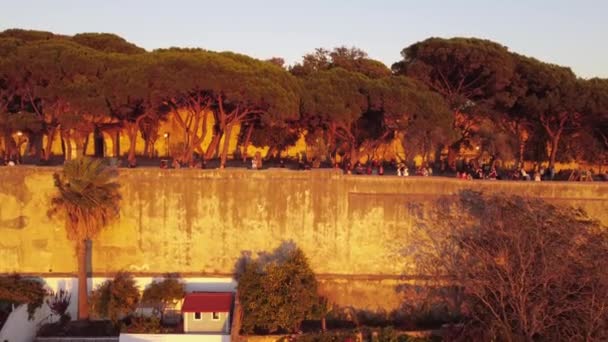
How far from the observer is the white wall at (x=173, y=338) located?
1570 cm

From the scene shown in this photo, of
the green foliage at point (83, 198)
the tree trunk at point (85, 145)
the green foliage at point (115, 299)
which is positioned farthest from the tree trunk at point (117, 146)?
the green foliage at point (115, 299)

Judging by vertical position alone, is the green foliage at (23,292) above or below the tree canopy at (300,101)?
below

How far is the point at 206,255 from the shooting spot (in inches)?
723

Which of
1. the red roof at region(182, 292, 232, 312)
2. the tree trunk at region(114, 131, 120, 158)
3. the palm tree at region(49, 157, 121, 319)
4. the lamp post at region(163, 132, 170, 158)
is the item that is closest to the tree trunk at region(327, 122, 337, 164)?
the lamp post at region(163, 132, 170, 158)

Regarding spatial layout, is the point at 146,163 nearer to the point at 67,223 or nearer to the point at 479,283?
the point at 67,223

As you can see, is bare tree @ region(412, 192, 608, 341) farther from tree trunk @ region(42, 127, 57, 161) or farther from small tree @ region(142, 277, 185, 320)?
tree trunk @ region(42, 127, 57, 161)

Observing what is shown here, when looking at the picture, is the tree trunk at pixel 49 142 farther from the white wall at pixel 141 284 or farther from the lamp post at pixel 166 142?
the white wall at pixel 141 284

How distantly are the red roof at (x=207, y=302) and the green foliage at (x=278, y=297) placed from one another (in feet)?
1.52

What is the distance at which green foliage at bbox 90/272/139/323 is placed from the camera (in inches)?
662

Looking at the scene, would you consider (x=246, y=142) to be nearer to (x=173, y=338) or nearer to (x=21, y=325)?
(x=173, y=338)

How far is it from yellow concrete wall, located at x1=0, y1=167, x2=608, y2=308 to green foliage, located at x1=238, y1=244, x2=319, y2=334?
1.65 m

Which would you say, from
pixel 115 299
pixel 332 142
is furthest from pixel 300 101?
pixel 115 299

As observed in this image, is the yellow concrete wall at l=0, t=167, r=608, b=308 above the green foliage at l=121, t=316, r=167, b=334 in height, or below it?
above

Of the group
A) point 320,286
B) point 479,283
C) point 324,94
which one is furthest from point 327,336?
point 324,94
